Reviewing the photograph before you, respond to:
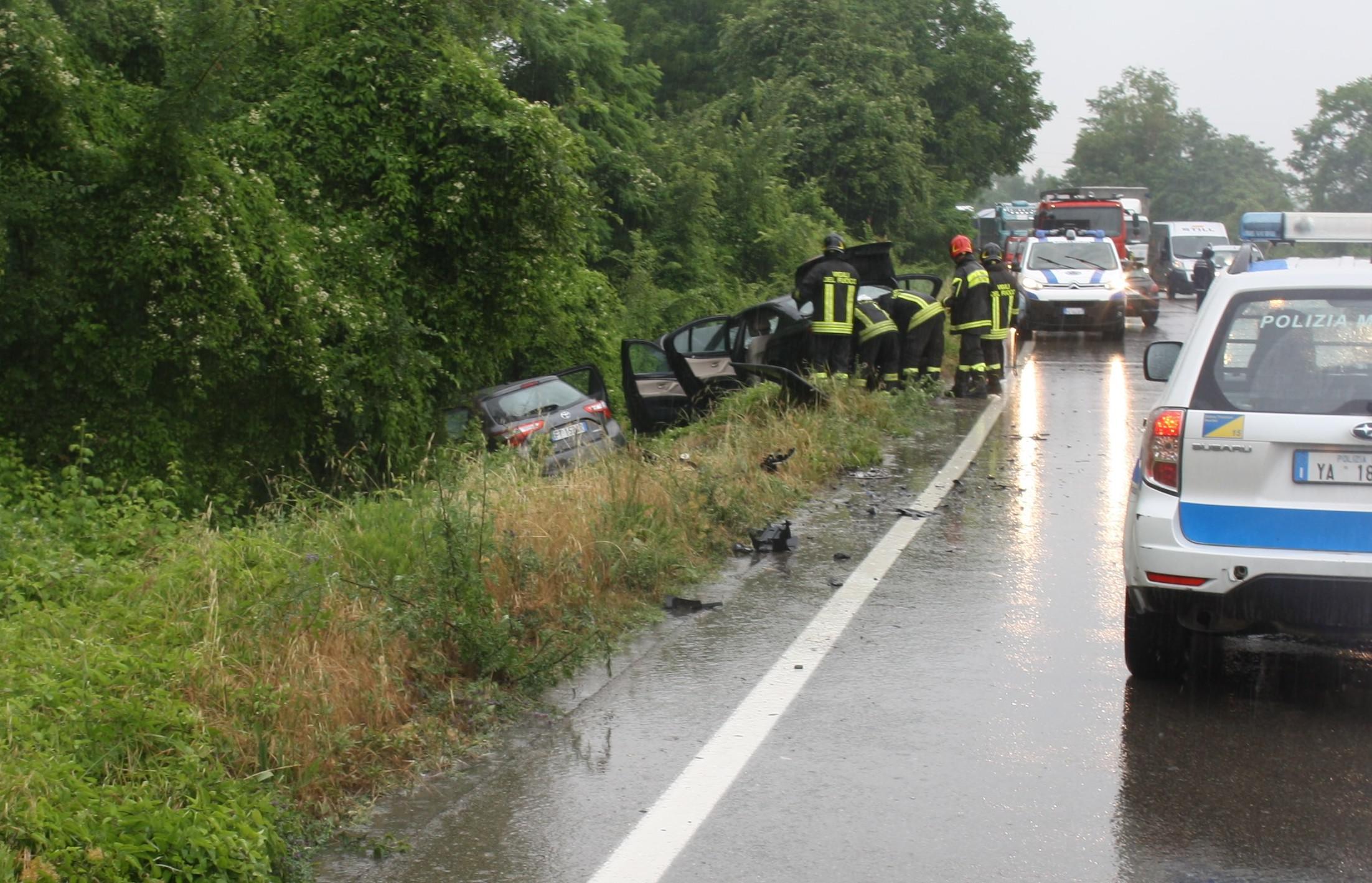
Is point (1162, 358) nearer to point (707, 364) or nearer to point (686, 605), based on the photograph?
point (686, 605)

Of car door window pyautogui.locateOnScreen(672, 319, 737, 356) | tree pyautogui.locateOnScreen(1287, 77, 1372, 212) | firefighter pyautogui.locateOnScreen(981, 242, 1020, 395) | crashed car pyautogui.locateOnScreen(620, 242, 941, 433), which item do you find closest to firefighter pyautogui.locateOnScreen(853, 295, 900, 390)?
crashed car pyautogui.locateOnScreen(620, 242, 941, 433)

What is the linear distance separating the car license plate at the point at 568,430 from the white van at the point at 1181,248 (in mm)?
29284

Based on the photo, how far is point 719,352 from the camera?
55.8ft

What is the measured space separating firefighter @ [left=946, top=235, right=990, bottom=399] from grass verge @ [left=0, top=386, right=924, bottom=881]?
6.96m

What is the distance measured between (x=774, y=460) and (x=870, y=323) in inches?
207

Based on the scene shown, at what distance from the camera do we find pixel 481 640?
572cm

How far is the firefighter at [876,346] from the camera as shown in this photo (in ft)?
50.1

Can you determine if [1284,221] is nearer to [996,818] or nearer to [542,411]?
[996,818]

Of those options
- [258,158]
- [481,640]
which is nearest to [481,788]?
[481,640]

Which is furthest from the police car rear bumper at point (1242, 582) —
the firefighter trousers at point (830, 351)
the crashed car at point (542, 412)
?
the crashed car at point (542, 412)

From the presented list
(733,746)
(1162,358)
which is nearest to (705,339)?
(1162,358)

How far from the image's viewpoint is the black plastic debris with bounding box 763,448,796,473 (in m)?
10.2

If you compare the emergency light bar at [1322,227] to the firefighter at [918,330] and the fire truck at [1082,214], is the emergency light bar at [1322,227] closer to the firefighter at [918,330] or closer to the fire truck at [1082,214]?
the firefighter at [918,330]

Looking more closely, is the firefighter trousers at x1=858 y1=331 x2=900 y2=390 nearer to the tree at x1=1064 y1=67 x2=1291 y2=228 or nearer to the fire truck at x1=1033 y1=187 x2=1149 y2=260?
the fire truck at x1=1033 y1=187 x2=1149 y2=260
